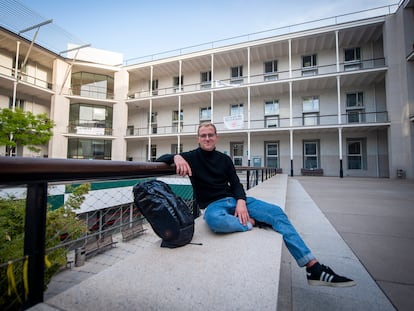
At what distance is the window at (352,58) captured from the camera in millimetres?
14296

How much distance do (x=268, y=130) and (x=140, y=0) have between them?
36.2 ft

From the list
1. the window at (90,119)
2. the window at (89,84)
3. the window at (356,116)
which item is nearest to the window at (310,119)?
the window at (356,116)

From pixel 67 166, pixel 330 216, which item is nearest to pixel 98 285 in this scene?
pixel 67 166

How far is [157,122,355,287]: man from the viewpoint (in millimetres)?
1440

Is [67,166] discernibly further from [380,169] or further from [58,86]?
[58,86]

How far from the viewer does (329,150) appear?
1452 centimetres

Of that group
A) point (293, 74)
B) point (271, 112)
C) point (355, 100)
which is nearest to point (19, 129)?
point (271, 112)

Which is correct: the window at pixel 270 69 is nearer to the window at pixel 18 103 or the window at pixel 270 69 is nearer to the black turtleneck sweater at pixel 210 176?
the black turtleneck sweater at pixel 210 176

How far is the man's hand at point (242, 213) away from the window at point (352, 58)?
16.7 metres

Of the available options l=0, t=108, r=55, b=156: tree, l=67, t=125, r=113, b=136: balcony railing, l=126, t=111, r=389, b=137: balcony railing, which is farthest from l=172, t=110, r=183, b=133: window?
l=0, t=108, r=55, b=156: tree

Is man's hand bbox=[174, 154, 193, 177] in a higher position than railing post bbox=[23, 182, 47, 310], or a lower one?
higher

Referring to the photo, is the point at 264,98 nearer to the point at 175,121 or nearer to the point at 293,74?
the point at 293,74

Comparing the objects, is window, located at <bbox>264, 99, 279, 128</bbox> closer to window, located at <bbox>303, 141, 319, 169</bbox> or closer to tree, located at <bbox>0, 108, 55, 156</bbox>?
window, located at <bbox>303, 141, 319, 169</bbox>

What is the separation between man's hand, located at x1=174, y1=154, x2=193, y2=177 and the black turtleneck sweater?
0.12 meters
